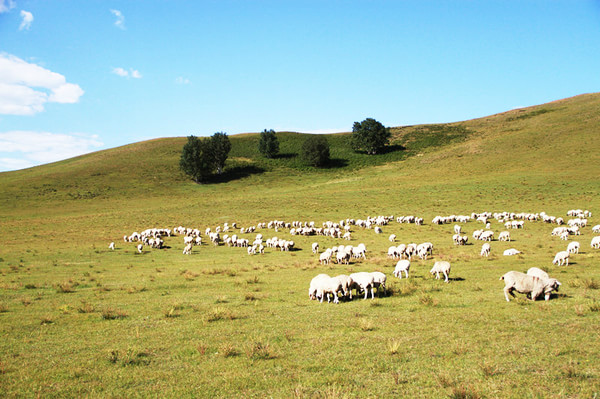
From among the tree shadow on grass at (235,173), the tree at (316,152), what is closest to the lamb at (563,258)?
the tree shadow on grass at (235,173)

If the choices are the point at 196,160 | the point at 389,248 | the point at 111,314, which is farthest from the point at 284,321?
the point at 196,160

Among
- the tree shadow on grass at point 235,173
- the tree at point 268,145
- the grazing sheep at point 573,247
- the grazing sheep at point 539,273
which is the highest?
the tree at point 268,145

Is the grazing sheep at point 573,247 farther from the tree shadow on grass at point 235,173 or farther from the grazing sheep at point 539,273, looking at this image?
the tree shadow on grass at point 235,173

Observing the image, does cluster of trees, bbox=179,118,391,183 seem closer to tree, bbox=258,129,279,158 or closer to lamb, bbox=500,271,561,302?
tree, bbox=258,129,279,158

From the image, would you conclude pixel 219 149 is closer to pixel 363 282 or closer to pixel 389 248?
pixel 389 248

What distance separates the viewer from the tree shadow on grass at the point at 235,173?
99.7 metres

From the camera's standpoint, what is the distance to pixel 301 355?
30.6ft

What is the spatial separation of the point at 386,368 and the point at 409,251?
19.4 metres

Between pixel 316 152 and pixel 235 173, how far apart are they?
25.9 metres

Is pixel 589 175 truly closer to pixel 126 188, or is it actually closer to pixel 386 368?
pixel 386 368

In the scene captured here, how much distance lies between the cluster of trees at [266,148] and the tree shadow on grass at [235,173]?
1811 millimetres

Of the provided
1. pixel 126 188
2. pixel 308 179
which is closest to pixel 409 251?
pixel 308 179

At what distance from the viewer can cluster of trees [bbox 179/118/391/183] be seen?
96062 mm

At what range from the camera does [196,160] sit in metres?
95.1
